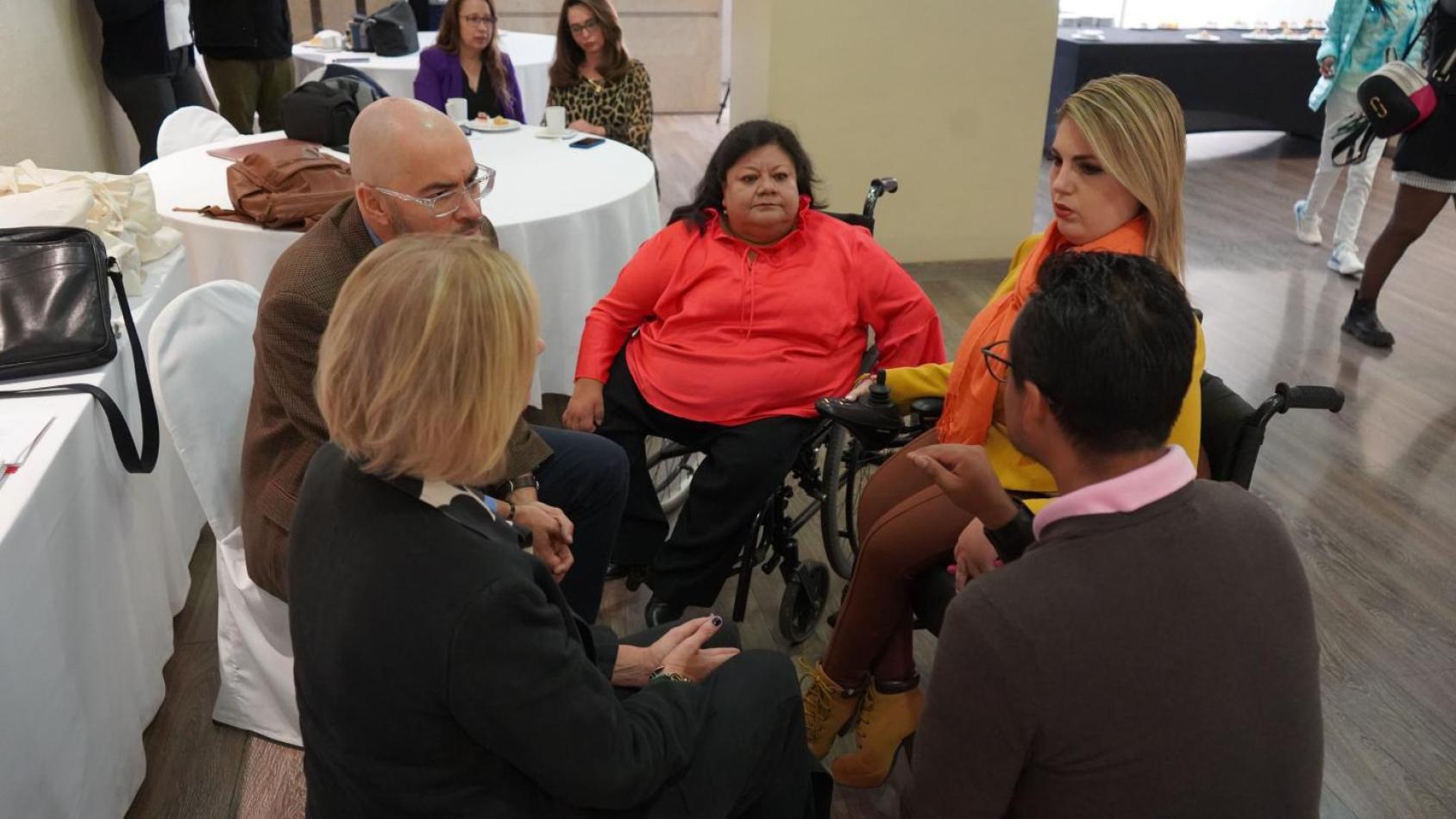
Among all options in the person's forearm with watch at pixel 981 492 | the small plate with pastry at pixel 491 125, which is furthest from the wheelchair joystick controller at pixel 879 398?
the small plate with pastry at pixel 491 125

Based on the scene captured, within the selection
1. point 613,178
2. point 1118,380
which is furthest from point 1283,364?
point 1118,380

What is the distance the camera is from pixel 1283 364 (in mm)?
3945

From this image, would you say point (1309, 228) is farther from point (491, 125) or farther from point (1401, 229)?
point (491, 125)

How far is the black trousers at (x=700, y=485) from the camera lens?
7.25 ft

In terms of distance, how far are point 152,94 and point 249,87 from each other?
1.88ft

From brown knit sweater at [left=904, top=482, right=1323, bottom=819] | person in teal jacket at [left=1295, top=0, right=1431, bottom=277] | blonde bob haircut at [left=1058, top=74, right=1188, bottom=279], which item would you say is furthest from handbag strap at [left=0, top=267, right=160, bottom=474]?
person in teal jacket at [left=1295, top=0, right=1431, bottom=277]

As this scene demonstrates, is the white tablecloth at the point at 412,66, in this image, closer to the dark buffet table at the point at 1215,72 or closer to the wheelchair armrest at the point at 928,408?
the wheelchair armrest at the point at 928,408

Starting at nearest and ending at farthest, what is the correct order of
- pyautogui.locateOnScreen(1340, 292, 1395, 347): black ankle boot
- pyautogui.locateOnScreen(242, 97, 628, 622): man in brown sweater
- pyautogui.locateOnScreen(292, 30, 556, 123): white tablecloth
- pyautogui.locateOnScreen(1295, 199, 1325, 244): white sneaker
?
pyautogui.locateOnScreen(242, 97, 628, 622): man in brown sweater < pyautogui.locateOnScreen(1340, 292, 1395, 347): black ankle boot < pyautogui.locateOnScreen(292, 30, 556, 123): white tablecloth < pyautogui.locateOnScreen(1295, 199, 1325, 244): white sneaker

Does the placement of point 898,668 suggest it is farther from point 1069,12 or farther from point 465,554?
point 1069,12

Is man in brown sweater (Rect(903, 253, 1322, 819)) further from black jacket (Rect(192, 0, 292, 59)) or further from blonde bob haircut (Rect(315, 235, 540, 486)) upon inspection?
black jacket (Rect(192, 0, 292, 59))

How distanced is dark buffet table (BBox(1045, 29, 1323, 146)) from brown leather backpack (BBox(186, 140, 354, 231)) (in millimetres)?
5352

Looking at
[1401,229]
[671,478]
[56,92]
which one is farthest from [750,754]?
[56,92]

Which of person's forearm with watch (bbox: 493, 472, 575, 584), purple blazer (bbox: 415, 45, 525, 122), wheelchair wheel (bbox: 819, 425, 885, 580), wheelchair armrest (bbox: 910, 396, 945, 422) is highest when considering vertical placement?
purple blazer (bbox: 415, 45, 525, 122)

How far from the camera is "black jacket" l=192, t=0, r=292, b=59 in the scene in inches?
176
